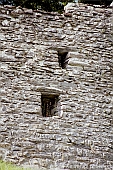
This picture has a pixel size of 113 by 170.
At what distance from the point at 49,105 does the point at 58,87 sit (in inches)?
19.0

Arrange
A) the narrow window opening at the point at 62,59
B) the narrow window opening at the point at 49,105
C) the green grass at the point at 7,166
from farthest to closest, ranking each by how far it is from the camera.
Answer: the narrow window opening at the point at 62,59 → the narrow window opening at the point at 49,105 → the green grass at the point at 7,166

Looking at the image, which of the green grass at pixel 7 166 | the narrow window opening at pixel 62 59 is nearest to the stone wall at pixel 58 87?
the narrow window opening at pixel 62 59

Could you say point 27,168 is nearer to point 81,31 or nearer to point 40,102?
point 40,102

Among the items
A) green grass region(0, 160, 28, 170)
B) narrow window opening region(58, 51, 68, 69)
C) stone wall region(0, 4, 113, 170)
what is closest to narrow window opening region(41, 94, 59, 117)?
stone wall region(0, 4, 113, 170)

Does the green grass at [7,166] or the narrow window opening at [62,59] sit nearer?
the green grass at [7,166]

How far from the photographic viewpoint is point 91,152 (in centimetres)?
808

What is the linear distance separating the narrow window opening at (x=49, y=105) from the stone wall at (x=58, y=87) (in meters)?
0.13

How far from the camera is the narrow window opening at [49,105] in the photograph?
8.38 meters

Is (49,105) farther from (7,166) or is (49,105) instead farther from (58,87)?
(7,166)

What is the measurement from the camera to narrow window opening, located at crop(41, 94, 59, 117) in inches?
330

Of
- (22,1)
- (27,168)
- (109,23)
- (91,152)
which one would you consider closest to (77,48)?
(109,23)

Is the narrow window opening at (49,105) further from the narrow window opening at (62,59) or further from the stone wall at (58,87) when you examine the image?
the narrow window opening at (62,59)

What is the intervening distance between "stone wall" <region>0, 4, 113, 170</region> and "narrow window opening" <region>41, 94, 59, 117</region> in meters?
0.13

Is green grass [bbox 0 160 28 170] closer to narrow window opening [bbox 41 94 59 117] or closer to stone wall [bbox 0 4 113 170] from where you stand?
stone wall [bbox 0 4 113 170]
